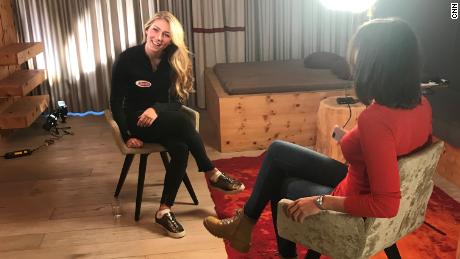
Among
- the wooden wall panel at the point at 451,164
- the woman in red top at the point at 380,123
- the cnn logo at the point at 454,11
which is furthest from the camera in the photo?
the cnn logo at the point at 454,11

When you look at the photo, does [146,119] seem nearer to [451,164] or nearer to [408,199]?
[408,199]

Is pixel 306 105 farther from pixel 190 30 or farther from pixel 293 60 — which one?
pixel 190 30

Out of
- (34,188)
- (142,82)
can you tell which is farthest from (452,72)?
(34,188)

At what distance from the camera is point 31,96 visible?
4004 mm

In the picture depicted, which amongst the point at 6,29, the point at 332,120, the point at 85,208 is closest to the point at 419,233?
the point at 332,120

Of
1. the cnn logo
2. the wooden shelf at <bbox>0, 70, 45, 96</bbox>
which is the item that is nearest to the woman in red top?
the cnn logo

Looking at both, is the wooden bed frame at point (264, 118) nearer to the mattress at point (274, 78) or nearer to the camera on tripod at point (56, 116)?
the mattress at point (274, 78)

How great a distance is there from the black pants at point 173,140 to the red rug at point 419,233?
31cm

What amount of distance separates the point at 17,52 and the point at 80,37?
86 centimetres

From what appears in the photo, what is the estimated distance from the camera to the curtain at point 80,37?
4.08 metres

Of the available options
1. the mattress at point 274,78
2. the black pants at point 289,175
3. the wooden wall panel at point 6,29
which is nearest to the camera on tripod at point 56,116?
the wooden wall panel at point 6,29

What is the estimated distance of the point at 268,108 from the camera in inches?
130

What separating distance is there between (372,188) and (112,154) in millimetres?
2434

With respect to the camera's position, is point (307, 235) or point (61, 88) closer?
point (307, 235)
